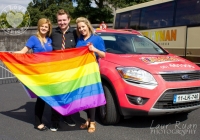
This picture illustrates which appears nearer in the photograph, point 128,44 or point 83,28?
point 83,28

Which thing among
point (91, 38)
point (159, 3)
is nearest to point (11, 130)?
point (91, 38)

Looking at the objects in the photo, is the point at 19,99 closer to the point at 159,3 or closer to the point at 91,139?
the point at 91,139

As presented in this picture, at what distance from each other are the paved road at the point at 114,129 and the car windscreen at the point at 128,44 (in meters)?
1.26

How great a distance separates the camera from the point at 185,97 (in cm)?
436

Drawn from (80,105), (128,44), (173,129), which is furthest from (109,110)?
(128,44)

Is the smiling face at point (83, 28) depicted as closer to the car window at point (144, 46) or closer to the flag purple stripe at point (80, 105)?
the flag purple stripe at point (80, 105)

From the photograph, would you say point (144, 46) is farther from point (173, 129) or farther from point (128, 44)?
point (173, 129)

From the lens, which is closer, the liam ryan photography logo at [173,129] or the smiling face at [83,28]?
the smiling face at [83,28]

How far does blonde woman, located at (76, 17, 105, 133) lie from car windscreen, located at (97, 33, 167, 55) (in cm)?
82

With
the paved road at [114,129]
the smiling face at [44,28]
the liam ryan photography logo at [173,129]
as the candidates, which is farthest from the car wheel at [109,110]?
the smiling face at [44,28]

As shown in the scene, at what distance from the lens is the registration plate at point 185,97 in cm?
427

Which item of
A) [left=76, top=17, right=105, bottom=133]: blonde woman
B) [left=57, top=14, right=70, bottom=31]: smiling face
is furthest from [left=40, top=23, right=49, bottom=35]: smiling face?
[left=76, top=17, right=105, bottom=133]: blonde woman

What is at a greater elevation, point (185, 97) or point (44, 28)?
point (44, 28)

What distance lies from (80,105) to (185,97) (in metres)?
1.62
